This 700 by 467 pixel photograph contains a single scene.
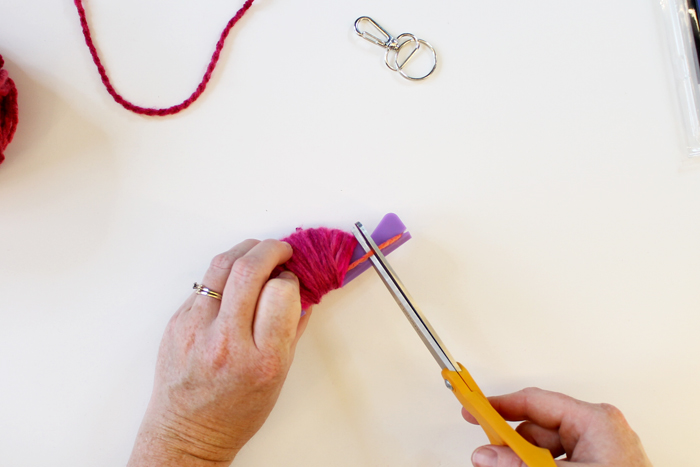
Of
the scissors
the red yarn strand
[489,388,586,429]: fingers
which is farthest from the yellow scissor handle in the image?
the red yarn strand

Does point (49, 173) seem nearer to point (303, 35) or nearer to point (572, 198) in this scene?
point (303, 35)

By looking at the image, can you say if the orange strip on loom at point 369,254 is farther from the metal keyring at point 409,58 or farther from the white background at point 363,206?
the metal keyring at point 409,58

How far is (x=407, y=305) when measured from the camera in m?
0.93

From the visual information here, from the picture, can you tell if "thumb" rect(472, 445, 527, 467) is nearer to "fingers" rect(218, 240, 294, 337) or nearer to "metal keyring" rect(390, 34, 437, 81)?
"fingers" rect(218, 240, 294, 337)

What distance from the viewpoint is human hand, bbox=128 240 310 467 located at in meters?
0.89

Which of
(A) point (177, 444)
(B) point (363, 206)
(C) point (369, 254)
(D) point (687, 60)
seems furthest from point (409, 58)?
(A) point (177, 444)

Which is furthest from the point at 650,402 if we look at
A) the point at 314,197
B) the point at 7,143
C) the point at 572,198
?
the point at 7,143

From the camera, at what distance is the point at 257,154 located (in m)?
1.11

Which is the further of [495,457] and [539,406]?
[539,406]

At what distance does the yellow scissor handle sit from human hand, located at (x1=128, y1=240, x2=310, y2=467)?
354mm

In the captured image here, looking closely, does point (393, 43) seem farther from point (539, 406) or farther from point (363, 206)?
point (539, 406)

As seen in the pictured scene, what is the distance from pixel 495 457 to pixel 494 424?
0.21ft

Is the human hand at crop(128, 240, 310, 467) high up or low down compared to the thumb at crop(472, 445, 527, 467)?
up

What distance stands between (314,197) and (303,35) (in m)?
0.42
